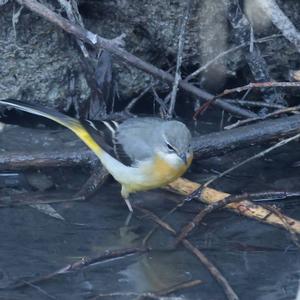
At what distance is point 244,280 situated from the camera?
5.86 meters

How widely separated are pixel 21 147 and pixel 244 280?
8.92 ft

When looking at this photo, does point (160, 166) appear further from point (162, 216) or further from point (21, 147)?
point (21, 147)

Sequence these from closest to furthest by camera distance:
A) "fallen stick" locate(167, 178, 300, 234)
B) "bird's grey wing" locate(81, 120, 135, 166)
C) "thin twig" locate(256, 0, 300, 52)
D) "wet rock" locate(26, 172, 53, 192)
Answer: "fallen stick" locate(167, 178, 300, 234) < "bird's grey wing" locate(81, 120, 135, 166) < "wet rock" locate(26, 172, 53, 192) < "thin twig" locate(256, 0, 300, 52)

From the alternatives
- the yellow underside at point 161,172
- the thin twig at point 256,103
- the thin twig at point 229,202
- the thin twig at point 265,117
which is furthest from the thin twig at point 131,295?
the thin twig at point 256,103

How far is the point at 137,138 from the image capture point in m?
6.91

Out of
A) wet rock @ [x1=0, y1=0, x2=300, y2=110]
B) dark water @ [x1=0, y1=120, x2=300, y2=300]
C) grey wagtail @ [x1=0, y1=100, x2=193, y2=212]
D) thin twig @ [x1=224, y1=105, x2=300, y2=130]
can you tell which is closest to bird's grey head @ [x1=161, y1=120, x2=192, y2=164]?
grey wagtail @ [x1=0, y1=100, x2=193, y2=212]

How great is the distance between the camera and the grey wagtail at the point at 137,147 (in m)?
6.56

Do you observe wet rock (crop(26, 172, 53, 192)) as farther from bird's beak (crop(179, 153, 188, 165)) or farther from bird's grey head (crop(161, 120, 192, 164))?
bird's beak (crop(179, 153, 188, 165))

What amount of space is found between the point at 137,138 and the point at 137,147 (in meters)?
0.11

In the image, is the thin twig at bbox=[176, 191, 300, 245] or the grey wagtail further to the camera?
the grey wagtail

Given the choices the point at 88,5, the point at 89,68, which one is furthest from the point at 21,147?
the point at 88,5

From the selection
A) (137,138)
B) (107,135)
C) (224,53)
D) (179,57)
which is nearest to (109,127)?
(107,135)

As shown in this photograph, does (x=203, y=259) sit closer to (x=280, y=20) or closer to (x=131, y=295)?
(x=131, y=295)

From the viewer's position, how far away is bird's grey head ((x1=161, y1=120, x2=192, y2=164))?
652 cm
